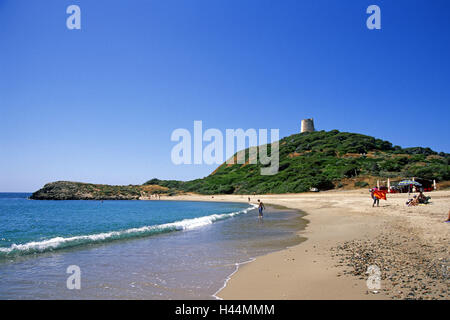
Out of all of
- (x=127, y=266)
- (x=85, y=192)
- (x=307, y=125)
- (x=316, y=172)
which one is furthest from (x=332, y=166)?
(x=85, y=192)

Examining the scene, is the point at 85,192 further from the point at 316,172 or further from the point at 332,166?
the point at 332,166

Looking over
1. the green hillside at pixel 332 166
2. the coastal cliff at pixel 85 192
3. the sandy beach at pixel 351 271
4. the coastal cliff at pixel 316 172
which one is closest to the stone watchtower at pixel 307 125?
the coastal cliff at pixel 316 172

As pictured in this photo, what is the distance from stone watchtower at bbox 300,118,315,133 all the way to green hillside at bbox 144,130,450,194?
9044 mm

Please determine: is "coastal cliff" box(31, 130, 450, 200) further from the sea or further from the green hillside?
the sea

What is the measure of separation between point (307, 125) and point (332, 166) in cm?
6494

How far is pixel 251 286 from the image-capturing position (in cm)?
576

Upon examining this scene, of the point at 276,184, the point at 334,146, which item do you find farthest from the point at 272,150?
the point at 276,184

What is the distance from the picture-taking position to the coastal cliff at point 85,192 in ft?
272

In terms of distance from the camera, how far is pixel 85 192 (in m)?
86.9

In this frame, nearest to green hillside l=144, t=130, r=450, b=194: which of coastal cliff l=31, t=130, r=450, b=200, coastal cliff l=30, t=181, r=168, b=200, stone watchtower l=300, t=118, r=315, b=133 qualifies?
coastal cliff l=31, t=130, r=450, b=200

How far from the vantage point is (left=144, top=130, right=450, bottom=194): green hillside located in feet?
167

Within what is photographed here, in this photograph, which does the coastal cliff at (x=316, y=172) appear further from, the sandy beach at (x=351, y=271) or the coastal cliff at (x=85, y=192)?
the sandy beach at (x=351, y=271)
